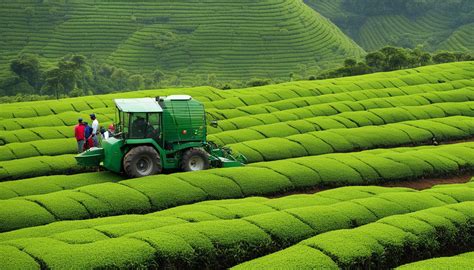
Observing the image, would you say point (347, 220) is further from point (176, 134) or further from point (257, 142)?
point (257, 142)

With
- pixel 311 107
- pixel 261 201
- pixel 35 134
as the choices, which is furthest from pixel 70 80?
pixel 261 201

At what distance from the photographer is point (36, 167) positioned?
32.6m

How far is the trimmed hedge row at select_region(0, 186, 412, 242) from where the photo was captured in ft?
65.5

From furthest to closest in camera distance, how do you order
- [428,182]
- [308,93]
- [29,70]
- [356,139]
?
[29,70] → [308,93] → [356,139] → [428,182]

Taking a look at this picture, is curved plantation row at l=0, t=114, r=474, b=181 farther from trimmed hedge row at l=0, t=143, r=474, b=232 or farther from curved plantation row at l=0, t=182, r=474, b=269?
curved plantation row at l=0, t=182, r=474, b=269

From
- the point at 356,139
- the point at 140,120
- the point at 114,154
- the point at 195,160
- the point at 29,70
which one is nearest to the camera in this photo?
the point at 114,154

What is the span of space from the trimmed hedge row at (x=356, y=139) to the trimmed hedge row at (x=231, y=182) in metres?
3.43

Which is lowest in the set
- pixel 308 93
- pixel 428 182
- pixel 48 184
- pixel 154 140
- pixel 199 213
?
pixel 428 182

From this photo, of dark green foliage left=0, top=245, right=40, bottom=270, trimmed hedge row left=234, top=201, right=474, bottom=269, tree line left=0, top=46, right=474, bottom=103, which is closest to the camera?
dark green foliage left=0, top=245, right=40, bottom=270

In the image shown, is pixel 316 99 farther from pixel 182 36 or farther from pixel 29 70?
pixel 182 36

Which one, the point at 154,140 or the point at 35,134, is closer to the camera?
the point at 154,140

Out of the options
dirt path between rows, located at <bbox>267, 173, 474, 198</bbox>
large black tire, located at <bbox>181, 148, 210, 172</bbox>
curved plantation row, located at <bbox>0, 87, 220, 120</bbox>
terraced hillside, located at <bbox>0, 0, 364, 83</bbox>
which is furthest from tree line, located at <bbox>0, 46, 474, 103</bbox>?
large black tire, located at <bbox>181, 148, 210, 172</bbox>

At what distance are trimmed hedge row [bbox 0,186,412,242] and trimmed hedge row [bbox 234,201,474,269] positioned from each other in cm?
361

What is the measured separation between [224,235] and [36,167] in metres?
16.9
